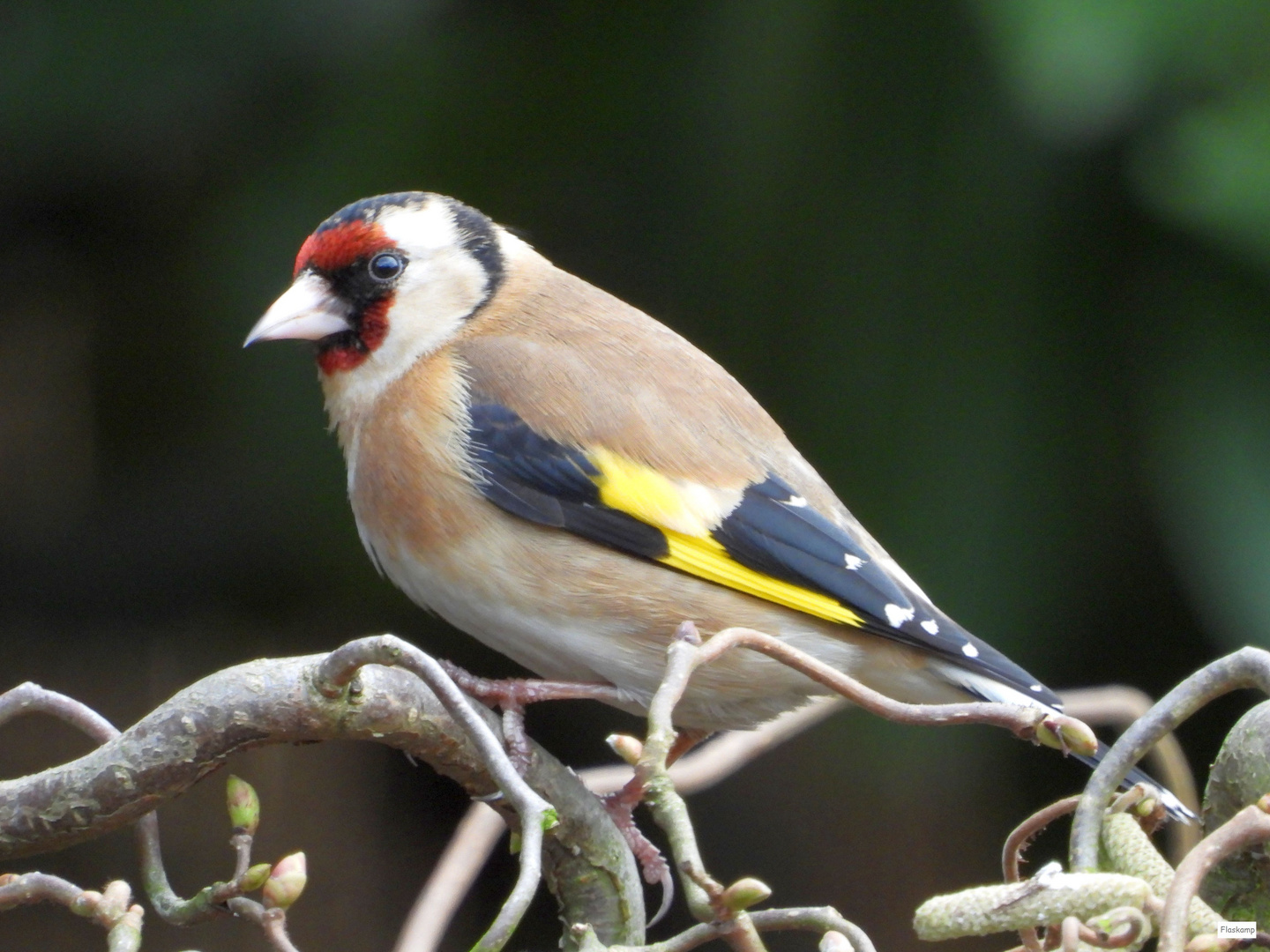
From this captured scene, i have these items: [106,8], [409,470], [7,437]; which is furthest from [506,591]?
[7,437]

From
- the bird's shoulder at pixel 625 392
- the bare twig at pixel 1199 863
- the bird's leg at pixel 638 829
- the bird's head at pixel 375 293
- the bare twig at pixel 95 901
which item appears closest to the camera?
the bare twig at pixel 1199 863

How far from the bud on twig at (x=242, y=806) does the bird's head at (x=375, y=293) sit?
88cm

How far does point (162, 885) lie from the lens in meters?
0.92

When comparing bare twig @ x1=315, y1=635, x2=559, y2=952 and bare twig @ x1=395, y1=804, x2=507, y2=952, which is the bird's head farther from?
bare twig @ x1=315, y1=635, x2=559, y2=952

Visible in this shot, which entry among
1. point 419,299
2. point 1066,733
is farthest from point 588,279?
point 1066,733

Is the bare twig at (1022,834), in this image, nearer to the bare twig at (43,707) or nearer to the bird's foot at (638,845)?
the bird's foot at (638,845)

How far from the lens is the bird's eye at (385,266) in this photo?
5.81ft

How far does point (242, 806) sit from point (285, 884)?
0.38 ft

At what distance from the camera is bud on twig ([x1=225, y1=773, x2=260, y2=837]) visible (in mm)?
885

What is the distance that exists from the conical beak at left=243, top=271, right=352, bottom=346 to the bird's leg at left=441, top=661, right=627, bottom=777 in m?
0.46

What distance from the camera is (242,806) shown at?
2.92 ft

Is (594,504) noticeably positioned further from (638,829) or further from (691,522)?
(638,829)

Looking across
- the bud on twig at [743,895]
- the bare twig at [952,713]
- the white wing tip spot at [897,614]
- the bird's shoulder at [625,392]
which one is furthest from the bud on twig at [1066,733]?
the bird's shoulder at [625,392]

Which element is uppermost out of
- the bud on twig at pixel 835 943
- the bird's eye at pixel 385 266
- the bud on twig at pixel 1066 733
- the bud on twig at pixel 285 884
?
the bird's eye at pixel 385 266
